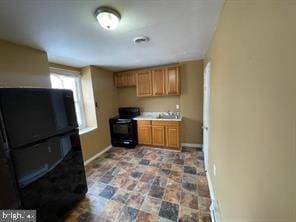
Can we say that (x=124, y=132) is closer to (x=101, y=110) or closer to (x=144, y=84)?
(x=101, y=110)

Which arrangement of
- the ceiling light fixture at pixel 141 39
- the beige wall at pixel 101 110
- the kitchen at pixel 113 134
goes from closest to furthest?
the kitchen at pixel 113 134 < the ceiling light fixture at pixel 141 39 < the beige wall at pixel 101 110

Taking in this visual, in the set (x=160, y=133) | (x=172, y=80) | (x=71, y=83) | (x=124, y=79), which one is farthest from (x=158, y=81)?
(x=71, y=83)

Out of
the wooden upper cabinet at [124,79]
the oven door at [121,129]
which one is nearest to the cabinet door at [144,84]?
the wooden upper cabinet at [124,79]

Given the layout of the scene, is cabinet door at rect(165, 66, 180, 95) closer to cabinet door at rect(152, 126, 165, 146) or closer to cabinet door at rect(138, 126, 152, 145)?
cabinet door at rect(152, 126, 165, 146)

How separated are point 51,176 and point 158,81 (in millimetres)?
3058

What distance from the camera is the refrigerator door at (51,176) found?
54.2 inches

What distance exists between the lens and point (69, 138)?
188cm

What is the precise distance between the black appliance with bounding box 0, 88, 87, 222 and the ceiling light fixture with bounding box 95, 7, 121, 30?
1.05 meters

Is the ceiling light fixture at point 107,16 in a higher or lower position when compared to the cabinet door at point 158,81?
higher

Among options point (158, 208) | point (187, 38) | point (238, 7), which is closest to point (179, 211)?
point (158, 208)

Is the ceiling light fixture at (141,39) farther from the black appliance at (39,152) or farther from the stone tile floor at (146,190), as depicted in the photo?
the stone tile floor at (146,190)

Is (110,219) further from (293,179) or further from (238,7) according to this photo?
(238,7)

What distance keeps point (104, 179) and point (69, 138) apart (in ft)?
3.90

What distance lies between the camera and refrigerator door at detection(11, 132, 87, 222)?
1.38 metres
